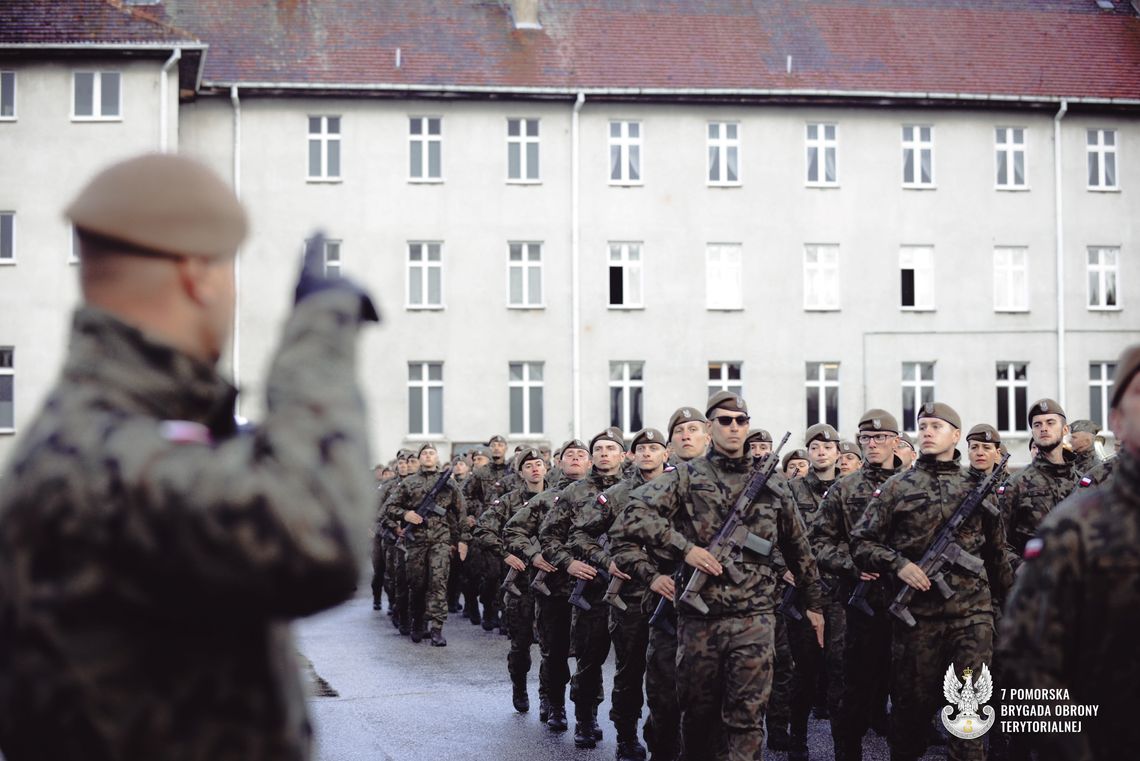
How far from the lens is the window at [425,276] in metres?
40.2

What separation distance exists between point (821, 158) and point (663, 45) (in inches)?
199

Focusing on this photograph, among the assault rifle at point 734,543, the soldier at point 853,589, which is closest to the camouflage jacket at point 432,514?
the soldier at point 853,589

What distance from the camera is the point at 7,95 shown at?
37.7m

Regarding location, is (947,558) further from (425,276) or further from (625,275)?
(425,276)

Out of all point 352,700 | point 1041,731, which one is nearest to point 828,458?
point 352,700

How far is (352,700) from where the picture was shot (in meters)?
14.4

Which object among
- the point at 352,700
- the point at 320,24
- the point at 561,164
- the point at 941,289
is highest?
the point at 320,24

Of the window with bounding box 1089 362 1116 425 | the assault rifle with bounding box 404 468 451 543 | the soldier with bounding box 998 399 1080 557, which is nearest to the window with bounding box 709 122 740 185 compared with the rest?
the window with bounding box 1089 362 1116 425

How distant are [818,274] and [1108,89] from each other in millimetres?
9306

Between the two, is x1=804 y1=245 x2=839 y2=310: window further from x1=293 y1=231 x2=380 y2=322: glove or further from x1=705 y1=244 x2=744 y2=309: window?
x1=293 y1=231 x2=380 y2=322: glove

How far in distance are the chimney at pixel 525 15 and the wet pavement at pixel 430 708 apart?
24545 mm

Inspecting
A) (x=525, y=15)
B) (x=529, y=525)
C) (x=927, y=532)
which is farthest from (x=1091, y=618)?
(x=525, y=15)

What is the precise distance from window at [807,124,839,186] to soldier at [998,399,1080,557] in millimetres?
29553

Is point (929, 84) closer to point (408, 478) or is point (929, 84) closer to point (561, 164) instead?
point (561, 164)
